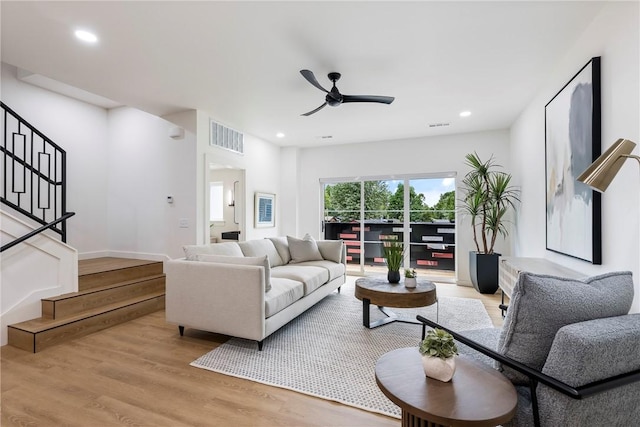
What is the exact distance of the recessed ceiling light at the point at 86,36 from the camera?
2.48 metres

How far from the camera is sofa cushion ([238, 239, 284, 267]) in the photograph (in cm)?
411

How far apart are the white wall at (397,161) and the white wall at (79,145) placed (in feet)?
10.8

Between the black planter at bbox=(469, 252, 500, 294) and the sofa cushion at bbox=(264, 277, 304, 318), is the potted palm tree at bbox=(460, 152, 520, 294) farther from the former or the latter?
the sofa cushion at bbox=(264, 277, 304, 318)

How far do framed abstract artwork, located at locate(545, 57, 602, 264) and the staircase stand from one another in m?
4.51

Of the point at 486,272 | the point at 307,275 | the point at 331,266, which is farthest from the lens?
the point at 486,272

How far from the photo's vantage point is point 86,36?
8.34 feet

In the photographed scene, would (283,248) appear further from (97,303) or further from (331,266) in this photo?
(97,303)

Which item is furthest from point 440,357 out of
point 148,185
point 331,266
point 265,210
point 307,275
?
point 265,210

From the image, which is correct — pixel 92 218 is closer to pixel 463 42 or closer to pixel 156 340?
pixel 156 340

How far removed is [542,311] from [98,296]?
4135mm

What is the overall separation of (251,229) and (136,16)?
382 centimetres

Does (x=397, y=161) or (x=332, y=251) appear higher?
(x=397, y=161)

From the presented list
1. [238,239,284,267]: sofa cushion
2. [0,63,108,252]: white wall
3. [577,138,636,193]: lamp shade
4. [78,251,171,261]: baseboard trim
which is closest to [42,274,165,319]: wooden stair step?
[78,251,171,261]: baseboard trim

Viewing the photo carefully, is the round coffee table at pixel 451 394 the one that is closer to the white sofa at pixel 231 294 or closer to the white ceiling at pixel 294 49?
the white sofa at pixel 231 294
